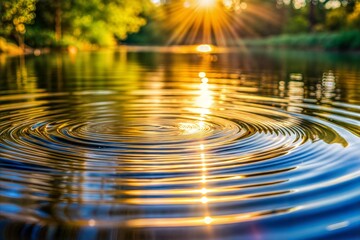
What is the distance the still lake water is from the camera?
3436 mm

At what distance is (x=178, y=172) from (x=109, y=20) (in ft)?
180

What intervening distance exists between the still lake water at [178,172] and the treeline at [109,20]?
3299 centimetres

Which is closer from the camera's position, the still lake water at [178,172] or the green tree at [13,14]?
the still lake water at [178,172]

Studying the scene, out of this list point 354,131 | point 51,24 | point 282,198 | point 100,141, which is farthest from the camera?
point 51,24

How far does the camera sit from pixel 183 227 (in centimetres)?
340

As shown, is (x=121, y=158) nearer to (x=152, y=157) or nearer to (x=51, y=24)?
(x=152, y=157)

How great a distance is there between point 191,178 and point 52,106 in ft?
17.6

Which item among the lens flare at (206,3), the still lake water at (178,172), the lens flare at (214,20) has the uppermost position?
the lens flare at (206,3)

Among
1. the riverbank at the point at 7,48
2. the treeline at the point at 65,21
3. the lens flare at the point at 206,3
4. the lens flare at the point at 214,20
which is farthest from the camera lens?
the lens flare at the point at 206,3

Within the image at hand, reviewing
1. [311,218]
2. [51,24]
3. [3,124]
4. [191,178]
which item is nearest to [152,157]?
[191,178]

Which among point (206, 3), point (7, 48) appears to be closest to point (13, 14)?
point (7, 48)

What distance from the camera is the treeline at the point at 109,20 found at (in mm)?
42719

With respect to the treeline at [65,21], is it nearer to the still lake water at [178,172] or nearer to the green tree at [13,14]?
the green tree at [13,14]

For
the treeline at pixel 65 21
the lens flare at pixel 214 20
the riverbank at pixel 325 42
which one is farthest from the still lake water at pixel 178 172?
the lens flare at pixel 214 20
